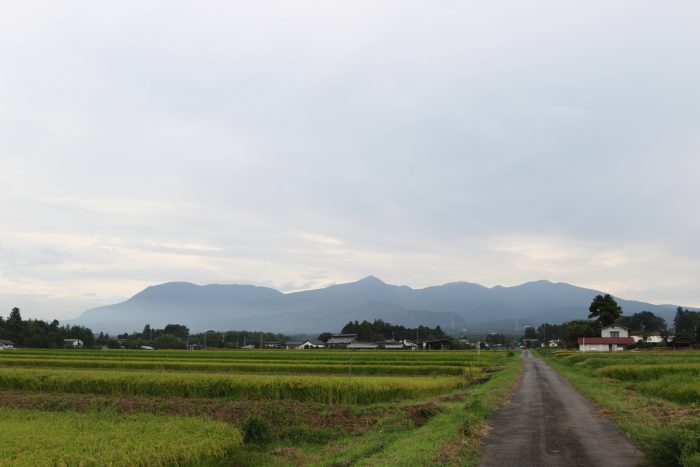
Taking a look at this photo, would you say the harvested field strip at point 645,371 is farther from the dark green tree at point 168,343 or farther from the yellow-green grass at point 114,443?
the dark green tree at point 168,343

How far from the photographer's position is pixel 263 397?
81.6 feet

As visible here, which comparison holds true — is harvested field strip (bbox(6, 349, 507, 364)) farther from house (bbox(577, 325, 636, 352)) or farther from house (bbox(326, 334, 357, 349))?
house (bbox(326, 334, 357, 349))

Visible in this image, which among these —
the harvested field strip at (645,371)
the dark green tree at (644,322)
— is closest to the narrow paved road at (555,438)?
the harvested field strip at (645,371)

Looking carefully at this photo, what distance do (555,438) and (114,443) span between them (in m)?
11.1

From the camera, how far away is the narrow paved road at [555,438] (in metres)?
11.2

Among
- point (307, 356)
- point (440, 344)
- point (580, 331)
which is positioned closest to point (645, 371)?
point (307, 356)

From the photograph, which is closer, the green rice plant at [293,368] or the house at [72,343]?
the green rice plant at [293,368]

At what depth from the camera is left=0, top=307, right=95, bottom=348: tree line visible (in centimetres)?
12575

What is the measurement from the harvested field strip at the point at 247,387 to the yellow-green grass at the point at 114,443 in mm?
9363

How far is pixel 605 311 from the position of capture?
11562 cm

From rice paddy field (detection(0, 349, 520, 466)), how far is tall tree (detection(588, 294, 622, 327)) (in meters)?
97.1

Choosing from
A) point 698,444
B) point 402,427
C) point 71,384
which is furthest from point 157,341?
point 698,444

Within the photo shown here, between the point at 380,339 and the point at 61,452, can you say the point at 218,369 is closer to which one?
the point at 61,452

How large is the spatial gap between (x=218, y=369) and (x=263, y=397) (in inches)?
698
